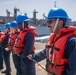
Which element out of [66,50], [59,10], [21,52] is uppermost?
[59,10]

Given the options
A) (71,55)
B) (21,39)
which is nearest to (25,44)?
(21,39)

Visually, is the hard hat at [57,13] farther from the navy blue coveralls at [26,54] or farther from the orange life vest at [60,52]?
the navy blue coveralls at [26,54]

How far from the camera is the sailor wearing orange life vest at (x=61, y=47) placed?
2484 millimetres

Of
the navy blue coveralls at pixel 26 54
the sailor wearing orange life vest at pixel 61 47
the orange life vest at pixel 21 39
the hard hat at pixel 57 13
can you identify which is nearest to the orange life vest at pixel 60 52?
the sailor wearing orange life vest at pixel 61 47

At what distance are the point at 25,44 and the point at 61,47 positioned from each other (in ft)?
7.01

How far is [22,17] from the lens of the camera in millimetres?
4852

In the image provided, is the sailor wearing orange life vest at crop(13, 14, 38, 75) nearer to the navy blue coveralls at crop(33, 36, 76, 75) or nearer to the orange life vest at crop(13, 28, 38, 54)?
the orange life vest at crop(13, 28, 38, 54)

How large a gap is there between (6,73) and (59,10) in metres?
4.65

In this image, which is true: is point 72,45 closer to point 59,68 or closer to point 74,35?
point 74,35

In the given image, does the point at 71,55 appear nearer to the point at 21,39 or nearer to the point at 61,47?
the point at 61,47

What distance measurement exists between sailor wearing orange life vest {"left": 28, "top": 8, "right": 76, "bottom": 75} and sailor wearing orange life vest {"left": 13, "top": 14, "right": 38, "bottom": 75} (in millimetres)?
1710

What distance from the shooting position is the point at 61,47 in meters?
2.57

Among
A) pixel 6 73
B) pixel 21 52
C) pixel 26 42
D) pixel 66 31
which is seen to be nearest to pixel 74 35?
pixel 66 31

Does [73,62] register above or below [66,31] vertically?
below
